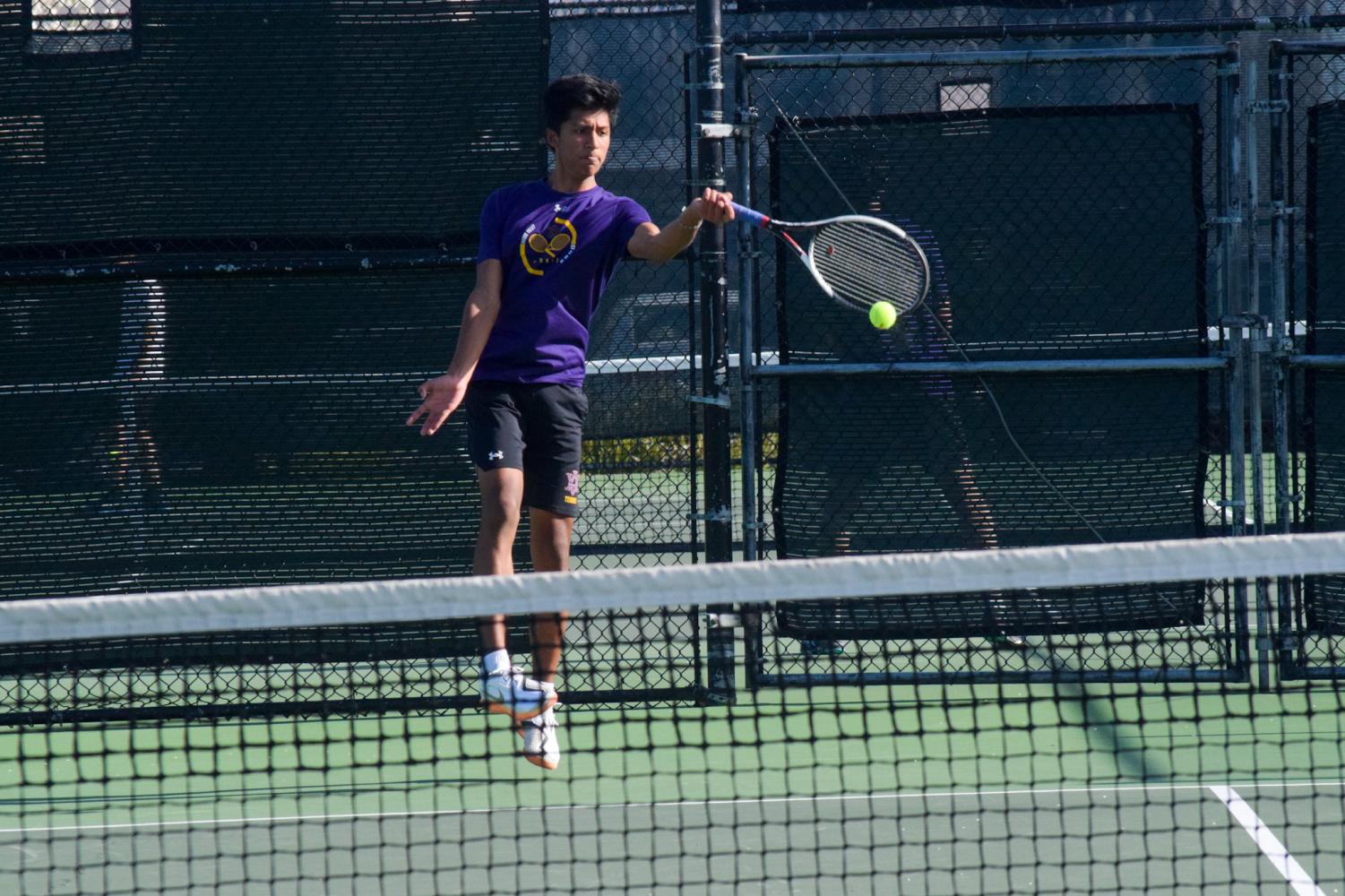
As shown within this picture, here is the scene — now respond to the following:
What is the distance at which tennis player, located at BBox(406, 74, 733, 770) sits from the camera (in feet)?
14.0

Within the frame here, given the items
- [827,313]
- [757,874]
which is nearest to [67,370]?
[827,313]

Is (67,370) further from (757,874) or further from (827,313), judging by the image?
(757,874)

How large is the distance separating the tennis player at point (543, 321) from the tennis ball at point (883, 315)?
1.89 ft

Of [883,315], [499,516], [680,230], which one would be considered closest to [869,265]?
[883,315]

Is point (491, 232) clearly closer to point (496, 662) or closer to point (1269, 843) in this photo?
point (496, 662)

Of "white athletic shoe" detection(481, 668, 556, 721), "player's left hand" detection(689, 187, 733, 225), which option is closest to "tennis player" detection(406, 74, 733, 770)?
"white athletic shoe" detection(481, 668, 556, 721)

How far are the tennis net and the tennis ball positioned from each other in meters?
0.85

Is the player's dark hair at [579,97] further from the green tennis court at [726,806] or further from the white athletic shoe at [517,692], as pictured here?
the green tennis court at [726,806]

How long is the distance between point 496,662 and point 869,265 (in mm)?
1581

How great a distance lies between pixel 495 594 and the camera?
287 cm

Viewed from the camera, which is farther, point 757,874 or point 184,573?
point 184,573

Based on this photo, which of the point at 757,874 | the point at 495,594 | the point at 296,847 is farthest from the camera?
the point at 296,847

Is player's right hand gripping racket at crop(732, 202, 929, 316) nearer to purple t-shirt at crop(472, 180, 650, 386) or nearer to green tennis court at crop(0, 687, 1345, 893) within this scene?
purple t-shirt at crop(472, 180, 650, 386)

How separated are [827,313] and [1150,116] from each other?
1.26 m
